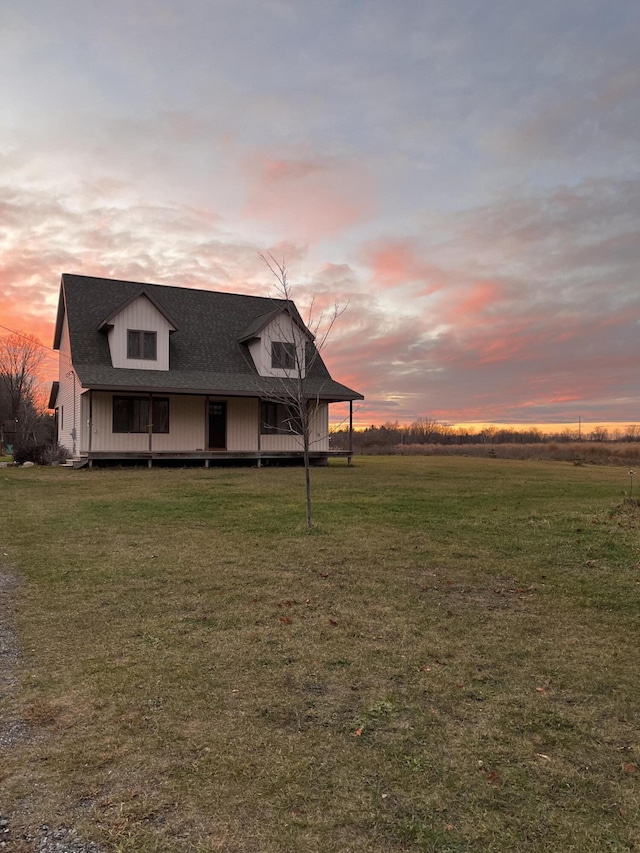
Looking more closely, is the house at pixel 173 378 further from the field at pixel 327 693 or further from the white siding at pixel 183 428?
the field at pixel 327 693

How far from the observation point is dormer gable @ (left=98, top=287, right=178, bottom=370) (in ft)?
67.2

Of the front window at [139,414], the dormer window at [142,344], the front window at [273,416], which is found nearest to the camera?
the front window at [139,414]

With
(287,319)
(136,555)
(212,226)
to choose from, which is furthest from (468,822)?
(287,319)

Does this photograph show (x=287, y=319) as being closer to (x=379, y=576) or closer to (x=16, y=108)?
(x=16, y=108)

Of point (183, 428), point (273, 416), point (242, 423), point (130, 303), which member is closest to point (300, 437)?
point (273, 416)

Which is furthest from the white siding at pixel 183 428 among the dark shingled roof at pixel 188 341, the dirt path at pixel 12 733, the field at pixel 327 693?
the dirt path at pixel 12 733

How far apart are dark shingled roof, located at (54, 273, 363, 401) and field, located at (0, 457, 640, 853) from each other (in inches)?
482

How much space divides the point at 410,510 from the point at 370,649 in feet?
22.4

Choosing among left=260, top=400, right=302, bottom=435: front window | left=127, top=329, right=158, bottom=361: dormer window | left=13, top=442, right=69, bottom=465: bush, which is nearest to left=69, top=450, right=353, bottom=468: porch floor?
left=260, top=400, right=302, bottom=435: front window

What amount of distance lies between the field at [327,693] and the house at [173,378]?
1214 cm

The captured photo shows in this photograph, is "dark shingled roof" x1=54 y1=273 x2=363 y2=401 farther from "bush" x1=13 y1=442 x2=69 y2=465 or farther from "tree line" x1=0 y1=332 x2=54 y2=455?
"tree line" x1=0 y1=332 x2=54 y2=455

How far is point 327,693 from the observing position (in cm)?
347

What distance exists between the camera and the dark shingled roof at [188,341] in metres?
19.9

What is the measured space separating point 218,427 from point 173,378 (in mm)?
3328
